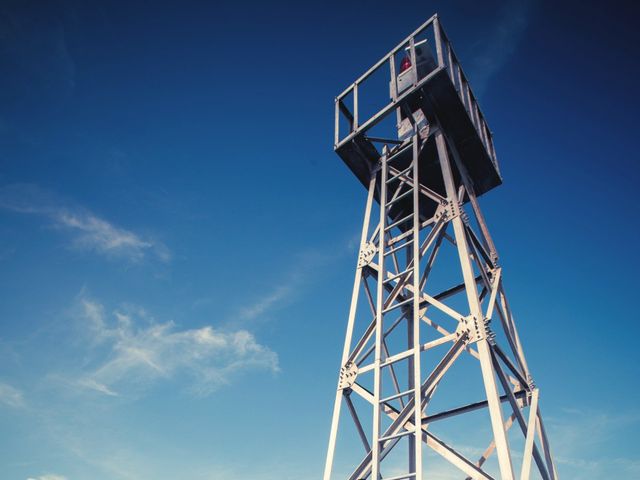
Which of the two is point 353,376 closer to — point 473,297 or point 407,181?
point 473,297

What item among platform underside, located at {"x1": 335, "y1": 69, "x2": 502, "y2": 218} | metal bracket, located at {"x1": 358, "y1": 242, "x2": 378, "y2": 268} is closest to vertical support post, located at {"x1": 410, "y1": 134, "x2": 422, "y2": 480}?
metal bracket, located at {"x1": 358, "y1": 242, "x2": 378, "y2": 268}

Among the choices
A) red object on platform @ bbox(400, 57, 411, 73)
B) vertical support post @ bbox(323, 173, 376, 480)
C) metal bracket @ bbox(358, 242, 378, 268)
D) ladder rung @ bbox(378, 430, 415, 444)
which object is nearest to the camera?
ladder rung @ bbox(378, 430, 415, 444)

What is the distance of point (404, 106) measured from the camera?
10.8 meters

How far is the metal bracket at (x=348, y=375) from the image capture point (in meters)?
8.55

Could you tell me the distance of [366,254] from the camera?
10.2m

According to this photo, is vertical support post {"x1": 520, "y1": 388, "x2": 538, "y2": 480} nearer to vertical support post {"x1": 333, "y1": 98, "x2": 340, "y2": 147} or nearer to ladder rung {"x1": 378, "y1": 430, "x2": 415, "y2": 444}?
ladder rung {"x1": 378, "y1": 430, "x2": 415, "y2": 444}

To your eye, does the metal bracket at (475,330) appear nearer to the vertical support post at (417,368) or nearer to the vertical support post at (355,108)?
the vertical support post at (417,368)

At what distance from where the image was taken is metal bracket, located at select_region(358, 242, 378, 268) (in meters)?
10.0

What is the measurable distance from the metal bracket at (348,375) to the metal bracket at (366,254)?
235 cm

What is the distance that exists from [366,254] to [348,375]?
2837 mm

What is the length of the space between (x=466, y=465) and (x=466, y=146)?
7.65 metres

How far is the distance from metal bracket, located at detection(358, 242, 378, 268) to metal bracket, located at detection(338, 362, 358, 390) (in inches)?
92.4

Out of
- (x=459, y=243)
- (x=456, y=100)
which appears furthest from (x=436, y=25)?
(x=459, y=243)

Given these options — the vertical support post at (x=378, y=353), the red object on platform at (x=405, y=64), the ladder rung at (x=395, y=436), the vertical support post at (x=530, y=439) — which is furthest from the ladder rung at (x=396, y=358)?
the red object on platform at (x=405, y=64)
